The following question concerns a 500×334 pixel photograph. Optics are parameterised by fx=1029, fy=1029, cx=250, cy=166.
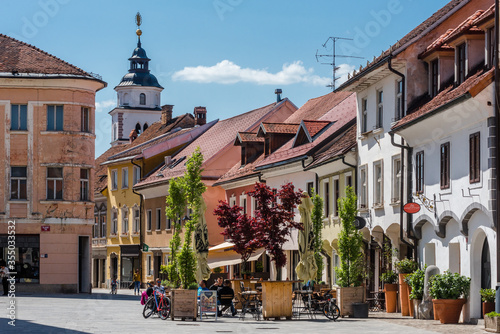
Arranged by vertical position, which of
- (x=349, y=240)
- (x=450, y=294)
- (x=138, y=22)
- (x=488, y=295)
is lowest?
(x=450, y=294)

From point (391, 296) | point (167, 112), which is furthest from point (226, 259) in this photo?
point (167, 112)

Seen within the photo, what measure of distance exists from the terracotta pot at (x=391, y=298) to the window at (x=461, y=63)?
7.29 meters

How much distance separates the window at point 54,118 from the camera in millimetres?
49438

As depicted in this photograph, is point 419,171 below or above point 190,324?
above

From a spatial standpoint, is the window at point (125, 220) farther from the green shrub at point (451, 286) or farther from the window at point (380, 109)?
the green shrub at point (451, 286)

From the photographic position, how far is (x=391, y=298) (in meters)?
32.6

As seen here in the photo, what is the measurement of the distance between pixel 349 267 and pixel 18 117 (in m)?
24.1

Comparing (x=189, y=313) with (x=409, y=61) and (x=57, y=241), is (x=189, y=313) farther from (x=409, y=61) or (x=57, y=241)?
(x=57, y=241)

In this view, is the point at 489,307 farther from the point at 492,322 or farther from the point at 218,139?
the point at 218,139

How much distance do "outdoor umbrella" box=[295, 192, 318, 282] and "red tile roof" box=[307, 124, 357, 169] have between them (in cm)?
598

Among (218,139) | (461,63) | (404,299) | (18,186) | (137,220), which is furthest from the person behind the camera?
(137,220)

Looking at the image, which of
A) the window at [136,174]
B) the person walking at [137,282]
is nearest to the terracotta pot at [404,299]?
the person walking at [137,282]

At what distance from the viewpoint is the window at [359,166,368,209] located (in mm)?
37344

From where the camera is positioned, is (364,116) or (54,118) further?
(54,118)
